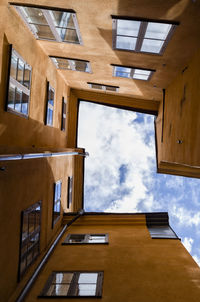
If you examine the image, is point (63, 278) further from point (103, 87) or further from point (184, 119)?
point (103, 87)

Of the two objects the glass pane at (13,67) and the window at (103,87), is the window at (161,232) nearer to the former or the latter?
the window at (103,87)

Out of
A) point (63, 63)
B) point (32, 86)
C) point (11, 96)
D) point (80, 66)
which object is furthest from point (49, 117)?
point (11, 96)

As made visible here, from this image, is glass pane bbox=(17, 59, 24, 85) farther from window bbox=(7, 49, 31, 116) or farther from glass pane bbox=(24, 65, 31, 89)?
glass pane bbox=(24, 65, 31, 89)

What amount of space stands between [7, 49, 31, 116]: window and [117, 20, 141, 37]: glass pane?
2797 millimetres

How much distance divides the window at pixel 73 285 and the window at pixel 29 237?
748 millimetres

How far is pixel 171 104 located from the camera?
1077cm

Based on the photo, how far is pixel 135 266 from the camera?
7648 mm

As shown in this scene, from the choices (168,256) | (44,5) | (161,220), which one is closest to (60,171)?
(161,220)

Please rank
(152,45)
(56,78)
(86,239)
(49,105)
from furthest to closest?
(56,78) < (49,105) < (86,239) < (152,45)

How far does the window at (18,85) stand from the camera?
7.47 meters

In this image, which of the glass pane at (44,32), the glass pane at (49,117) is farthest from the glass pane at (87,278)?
the glass pane at (44,32)

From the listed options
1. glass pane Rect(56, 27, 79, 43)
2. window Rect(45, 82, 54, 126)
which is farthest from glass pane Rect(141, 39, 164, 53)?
window Rect(45, 82, 54, 126)

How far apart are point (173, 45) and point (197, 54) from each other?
2.23 ft

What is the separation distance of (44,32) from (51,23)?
0.78 metres
